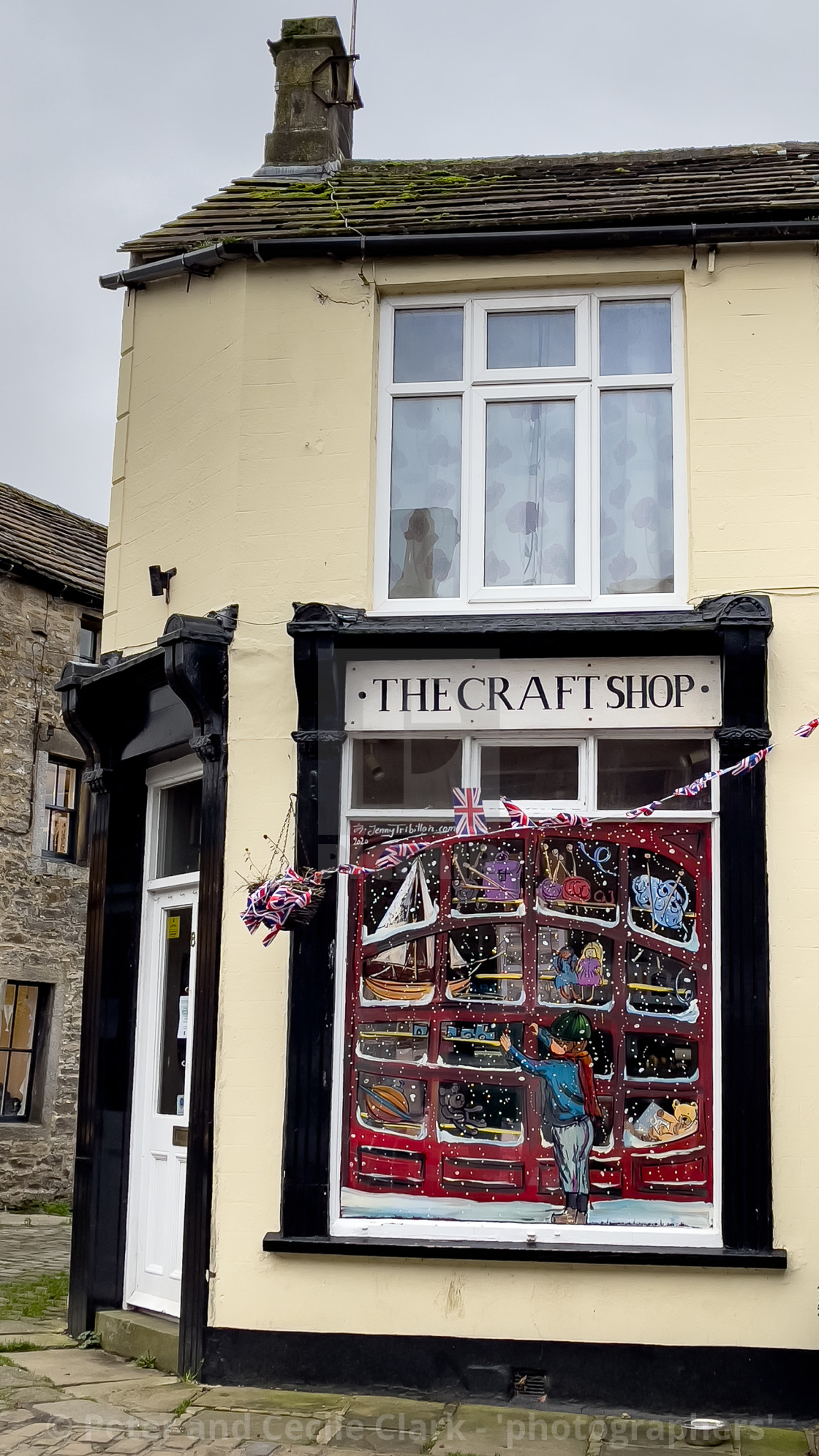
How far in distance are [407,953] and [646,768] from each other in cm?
157

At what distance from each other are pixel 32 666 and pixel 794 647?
1190 cm

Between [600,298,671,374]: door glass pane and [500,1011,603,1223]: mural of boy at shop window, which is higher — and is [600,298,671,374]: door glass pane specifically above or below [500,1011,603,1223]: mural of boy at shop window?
above

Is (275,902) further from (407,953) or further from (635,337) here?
(635,337)

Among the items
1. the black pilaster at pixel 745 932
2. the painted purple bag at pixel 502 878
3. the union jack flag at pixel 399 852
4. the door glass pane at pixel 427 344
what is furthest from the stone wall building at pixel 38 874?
the black pilaster at pixel 745 932

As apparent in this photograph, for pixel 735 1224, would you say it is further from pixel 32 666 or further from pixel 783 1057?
pixel 32 666

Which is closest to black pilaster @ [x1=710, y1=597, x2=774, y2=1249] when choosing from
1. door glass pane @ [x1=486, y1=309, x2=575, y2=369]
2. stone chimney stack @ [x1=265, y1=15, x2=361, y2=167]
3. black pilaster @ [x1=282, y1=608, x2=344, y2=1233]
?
door glass pane @ [x1=486, y1=309, x2=575, y2=369]

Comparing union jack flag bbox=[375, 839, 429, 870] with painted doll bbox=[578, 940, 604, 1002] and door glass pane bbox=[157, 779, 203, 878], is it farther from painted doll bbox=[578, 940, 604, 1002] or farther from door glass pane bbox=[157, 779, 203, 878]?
door glass pane bbox=[157, 779, 203, 878]

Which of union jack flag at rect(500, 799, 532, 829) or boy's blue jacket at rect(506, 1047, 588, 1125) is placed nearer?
boy's blue jacket at rect(506, 1047, 588, 1125)

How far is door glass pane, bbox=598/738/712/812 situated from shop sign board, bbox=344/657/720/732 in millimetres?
155

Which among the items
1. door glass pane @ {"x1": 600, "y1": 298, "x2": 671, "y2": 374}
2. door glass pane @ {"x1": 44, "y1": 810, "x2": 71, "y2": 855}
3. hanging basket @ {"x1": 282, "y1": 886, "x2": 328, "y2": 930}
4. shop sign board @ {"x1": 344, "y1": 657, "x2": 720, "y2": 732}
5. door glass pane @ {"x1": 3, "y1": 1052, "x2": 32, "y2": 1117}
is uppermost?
door glass pane @ {"x1": 600, "y1": 298, "x2": 671, "y2": 374}

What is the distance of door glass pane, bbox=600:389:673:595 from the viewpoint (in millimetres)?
7539

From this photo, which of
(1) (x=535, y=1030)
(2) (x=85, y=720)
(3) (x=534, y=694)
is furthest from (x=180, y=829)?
(1) (x=535, y=1030)

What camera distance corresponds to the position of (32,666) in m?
17.1

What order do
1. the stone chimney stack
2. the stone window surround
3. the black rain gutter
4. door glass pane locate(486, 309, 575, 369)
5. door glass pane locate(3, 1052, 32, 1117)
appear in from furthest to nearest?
door glass pane locate(3, 1052, 32, 1117), the stone window surround, the stone chimney stack, door glass pane locate(486, 309, 575, 369), the black rain gutter
